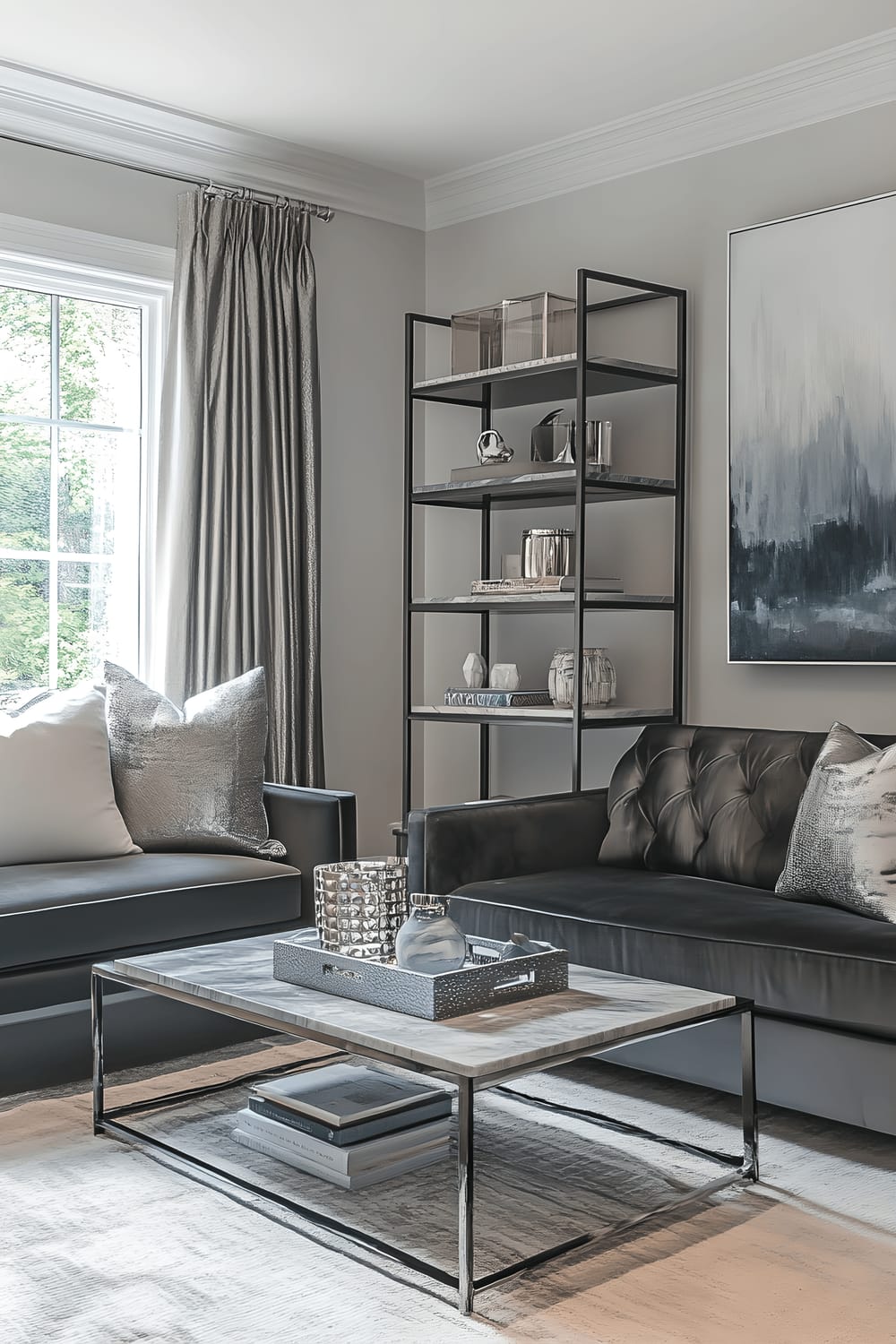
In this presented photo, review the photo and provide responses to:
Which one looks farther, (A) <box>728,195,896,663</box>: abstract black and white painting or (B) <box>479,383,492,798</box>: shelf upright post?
(B) <box>479,383,492,798</box>: shelf upright post

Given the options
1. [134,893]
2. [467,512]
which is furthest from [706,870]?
[467,512]

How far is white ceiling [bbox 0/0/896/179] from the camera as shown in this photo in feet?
11.6

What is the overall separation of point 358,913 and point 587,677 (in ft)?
6.08

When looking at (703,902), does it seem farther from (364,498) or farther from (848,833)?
(364,498)

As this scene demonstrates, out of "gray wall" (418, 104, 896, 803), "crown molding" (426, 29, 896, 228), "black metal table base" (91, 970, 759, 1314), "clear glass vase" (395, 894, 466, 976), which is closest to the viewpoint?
"black metal table base" (91, 970, 759, 1314)

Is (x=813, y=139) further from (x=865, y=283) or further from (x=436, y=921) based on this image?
(x=436, y=921)

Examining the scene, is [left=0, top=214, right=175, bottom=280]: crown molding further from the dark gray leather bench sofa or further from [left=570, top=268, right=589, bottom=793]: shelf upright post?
the dark gray leather bench sofa

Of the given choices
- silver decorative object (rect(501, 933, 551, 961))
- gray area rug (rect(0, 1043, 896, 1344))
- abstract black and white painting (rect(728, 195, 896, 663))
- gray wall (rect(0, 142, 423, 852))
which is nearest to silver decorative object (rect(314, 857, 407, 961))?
silver decorative object (rect(501, 933, 551, 961))

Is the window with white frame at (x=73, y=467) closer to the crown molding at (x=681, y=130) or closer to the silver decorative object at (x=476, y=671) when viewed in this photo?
the silver decorative object at (x=476, y=671)

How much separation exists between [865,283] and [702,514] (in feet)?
2.84

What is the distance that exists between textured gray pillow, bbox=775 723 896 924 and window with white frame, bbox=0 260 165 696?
7.79 feet

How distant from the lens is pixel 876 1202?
2.38 m

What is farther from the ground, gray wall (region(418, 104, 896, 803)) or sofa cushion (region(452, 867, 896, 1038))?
gray wall (region(418, 104, 896, 803))

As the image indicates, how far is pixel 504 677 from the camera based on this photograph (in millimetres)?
4449
